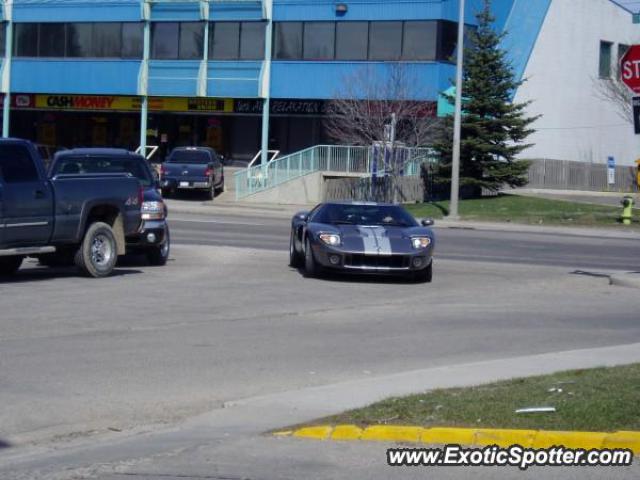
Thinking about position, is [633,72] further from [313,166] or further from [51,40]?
[51,40]

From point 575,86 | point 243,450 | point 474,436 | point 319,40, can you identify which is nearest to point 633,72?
point 474,436

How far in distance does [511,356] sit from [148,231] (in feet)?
30.3

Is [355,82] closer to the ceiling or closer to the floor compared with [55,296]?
closer to the ceiling

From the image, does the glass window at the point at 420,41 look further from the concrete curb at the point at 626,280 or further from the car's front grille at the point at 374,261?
the car's front grille at the point at 374,261

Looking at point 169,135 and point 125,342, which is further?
point 169,135

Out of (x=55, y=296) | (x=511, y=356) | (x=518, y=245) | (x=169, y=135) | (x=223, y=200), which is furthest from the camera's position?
(x=169, y=135)

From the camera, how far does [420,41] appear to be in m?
47.6

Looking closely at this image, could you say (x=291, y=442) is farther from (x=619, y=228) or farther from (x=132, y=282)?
(x=619, y=228)

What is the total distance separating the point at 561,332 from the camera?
1338cm

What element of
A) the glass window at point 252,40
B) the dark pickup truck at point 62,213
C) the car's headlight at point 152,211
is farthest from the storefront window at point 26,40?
the dark pickup truck at point 62,213

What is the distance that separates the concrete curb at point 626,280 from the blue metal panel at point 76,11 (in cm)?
3787

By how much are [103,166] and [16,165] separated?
4099 mm

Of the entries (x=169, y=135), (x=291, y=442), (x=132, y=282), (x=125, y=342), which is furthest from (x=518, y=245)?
(x=169, y=135)

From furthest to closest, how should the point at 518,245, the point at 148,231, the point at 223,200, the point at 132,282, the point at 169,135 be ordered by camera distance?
the point at 169,135 → the point at 223,200 → the point at 518,245 → the point at 148,231 → the point at 132,282
